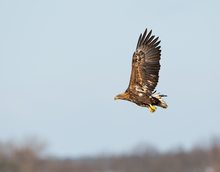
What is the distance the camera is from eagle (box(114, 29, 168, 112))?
88.3ft

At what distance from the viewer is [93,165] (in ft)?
402

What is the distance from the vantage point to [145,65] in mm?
27438

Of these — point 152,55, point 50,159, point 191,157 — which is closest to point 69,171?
point 50,159

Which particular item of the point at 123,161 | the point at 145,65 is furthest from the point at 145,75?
the point at 123,161

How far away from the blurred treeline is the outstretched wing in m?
57.4

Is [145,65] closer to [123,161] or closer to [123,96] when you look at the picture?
[123,96]

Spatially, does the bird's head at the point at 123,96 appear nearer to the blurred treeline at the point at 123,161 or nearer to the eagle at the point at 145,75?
the eagle at the point at 145,75

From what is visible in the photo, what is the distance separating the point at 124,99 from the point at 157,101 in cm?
90

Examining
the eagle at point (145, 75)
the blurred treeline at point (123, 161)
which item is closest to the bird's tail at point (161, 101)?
the eagle at point (145, 75)

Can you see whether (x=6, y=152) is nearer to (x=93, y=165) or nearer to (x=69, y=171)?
(x=69, y=171)

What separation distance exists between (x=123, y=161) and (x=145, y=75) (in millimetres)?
95527

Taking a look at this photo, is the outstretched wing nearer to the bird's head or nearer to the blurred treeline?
the bird's head

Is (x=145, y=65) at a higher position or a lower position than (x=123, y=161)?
lower

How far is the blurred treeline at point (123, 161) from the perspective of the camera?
3435 inches
